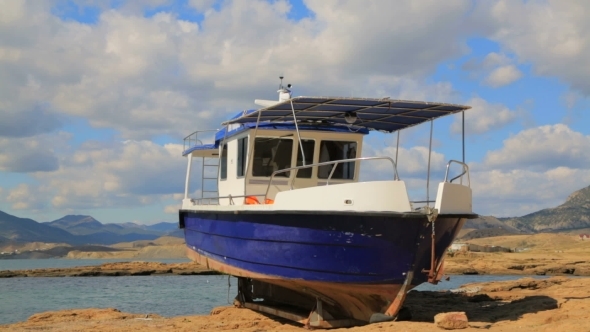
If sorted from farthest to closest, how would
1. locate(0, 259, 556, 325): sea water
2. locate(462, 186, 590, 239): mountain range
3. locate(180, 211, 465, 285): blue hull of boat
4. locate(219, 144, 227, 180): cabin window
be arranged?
locate(462, 186, 590, 239): mountain range → locate(0, 259, 556, 325): sea water → locate(219, 144, 227, 180): cabin window → locate(180, 211, 465, 285): blue hull of boat

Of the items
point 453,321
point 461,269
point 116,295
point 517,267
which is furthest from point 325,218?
point 517,267

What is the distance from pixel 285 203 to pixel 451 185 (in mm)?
2525

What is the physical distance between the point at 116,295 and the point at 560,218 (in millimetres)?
158174

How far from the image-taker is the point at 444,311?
41.2 feet

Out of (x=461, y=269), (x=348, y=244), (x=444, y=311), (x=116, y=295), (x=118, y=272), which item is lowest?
(x=118, y=272)

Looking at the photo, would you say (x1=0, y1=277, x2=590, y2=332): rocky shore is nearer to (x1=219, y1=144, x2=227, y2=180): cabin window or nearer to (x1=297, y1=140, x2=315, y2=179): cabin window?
(x1=297, y1=140, x2=315, y2=179): cabin window

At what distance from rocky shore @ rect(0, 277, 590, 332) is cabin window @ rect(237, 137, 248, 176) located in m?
2.89

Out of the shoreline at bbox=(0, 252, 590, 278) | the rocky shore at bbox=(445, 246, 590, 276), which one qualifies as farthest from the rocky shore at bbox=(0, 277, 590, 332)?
the shoreline at bbox=(0, 252, 590, 278)

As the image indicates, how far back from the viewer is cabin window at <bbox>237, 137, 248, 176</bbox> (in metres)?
13.1

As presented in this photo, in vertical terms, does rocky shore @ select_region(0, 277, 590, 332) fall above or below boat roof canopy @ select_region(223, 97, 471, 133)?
below

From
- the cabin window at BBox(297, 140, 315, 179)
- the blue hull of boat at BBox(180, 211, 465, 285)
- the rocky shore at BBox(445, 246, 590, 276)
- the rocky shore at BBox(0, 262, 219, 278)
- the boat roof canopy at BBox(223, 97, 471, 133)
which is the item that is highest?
the boat roof canopy at BBox(223, 97, 471, 133)

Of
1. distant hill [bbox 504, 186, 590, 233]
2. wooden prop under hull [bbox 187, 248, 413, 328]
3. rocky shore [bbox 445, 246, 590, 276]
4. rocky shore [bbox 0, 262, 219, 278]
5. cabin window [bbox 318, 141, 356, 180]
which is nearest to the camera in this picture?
wooden prop under hull [bbox 187, 248, 413, 328]

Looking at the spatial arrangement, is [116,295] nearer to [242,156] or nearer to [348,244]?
[242,156]

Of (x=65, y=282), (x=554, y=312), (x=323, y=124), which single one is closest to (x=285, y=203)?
(x=323, y=124)
